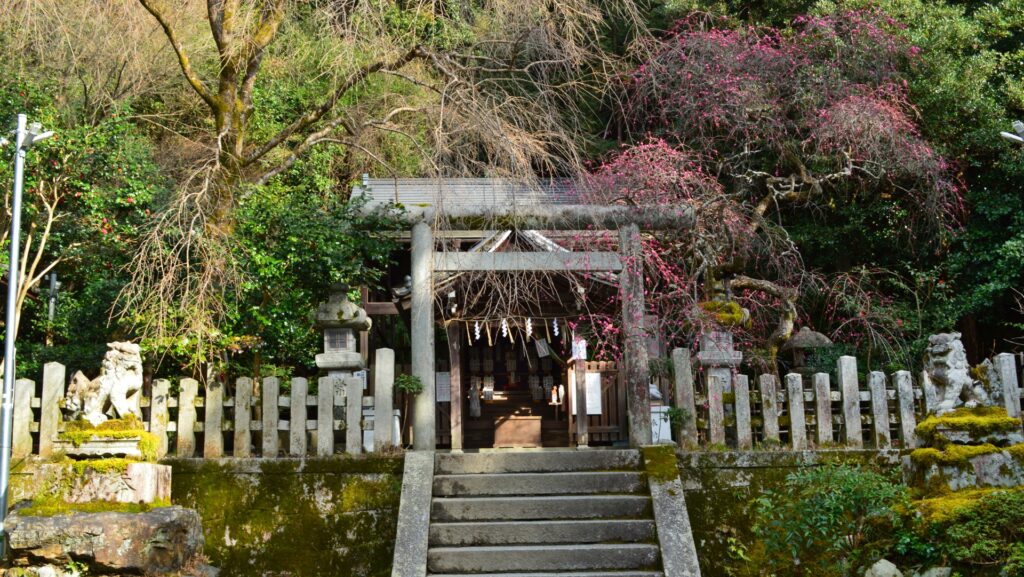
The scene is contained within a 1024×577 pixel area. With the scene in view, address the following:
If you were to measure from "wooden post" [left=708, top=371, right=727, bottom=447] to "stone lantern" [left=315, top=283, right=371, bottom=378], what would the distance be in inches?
135

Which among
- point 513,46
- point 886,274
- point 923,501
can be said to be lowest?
point 923,501

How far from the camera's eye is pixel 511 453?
8625 millimetres

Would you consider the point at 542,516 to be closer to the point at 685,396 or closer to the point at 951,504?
the point at 685,396

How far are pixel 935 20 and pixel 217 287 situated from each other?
1102 cm

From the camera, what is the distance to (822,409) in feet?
29.4

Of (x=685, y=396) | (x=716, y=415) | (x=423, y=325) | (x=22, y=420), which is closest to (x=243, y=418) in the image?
(x=423, y=325)

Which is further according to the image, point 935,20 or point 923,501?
point 935,20

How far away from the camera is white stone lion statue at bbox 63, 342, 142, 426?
7945 mm

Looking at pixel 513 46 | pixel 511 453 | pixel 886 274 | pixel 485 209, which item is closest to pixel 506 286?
pixel 485 209

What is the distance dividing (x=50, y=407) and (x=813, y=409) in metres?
7.29

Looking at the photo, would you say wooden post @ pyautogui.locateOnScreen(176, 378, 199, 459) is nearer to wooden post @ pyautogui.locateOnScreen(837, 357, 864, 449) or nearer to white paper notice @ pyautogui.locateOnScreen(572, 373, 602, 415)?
white paper notice @ pyautogui.locateOnScreen(572, 373, 602, 415)

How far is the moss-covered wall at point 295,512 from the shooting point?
26.9ft

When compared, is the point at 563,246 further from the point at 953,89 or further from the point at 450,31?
the point at 953,89

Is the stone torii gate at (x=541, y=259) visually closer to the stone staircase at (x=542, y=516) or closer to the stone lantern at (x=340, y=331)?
the stone lantern at (x=340, y=331)
